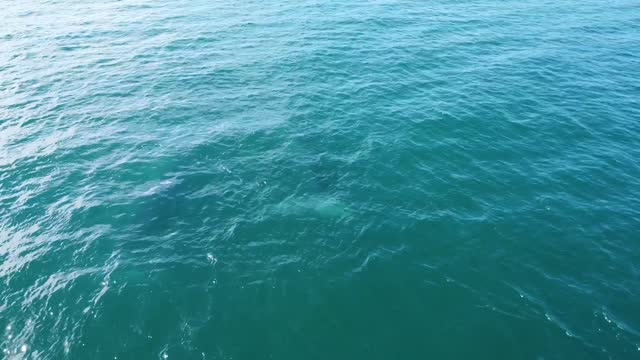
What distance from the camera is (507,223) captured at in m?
41.5

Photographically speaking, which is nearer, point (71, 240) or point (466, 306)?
point (466, 306)

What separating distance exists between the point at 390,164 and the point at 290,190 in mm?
12232

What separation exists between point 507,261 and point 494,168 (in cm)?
1407

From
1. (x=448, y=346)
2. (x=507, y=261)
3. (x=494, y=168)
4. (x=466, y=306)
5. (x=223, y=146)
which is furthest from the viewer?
(x=223, y=146)

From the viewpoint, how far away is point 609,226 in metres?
41.2

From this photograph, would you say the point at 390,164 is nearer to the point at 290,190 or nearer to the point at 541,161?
the point at 290,190

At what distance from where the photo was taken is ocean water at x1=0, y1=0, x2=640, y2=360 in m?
32.3

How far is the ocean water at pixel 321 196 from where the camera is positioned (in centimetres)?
3234

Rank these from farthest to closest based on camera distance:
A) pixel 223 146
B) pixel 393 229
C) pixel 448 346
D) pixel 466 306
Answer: pixel 223 146 < pixel 393 229 < pixel 466 306 < pixel 448 346

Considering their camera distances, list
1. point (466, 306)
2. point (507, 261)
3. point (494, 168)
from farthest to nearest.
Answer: point (494, 168), point (507, 261), point (466, 306)

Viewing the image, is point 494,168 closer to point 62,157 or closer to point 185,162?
point 185,162

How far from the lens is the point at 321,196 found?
147 feet

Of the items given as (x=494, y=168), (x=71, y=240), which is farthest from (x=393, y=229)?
(x=71, y=240)

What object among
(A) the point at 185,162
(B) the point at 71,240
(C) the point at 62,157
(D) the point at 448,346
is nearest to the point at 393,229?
(D) the point at 448,346
